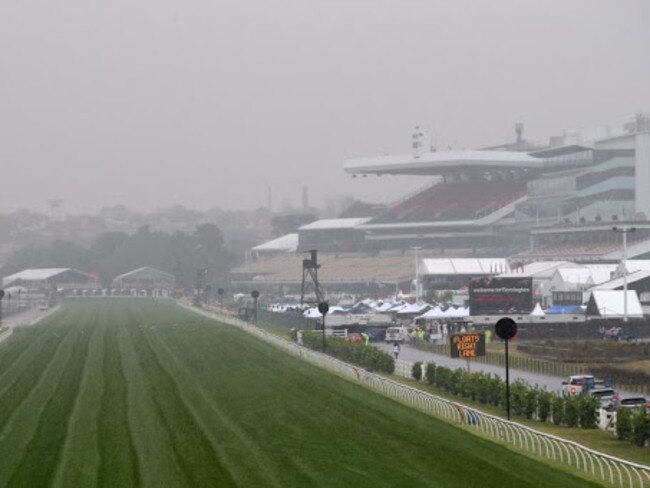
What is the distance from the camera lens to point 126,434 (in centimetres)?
2716

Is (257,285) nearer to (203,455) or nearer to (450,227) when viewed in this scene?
(450,227)

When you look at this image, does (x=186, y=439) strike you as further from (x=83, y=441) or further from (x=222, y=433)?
(x=83, y=441)

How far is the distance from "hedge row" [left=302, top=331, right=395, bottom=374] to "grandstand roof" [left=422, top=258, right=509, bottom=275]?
185ft

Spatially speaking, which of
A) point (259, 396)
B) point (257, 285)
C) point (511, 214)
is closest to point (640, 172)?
point (511, 214)

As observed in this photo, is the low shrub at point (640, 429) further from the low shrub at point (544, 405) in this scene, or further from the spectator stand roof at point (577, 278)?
the spectator stand roof at point (577, 278)

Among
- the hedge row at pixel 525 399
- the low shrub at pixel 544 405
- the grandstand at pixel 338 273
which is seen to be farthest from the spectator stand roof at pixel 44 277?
the low shrub at pixel 544 405

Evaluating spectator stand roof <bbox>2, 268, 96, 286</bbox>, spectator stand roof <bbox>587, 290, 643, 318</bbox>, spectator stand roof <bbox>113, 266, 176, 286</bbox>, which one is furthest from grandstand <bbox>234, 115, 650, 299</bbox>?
spectator stand roof <bbox>587, 290, 643, 318</bbox>

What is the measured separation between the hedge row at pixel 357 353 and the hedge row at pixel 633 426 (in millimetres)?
20446

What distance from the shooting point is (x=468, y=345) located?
1748 inches

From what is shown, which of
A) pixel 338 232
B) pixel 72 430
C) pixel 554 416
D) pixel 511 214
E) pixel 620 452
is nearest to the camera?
pixel 620 452

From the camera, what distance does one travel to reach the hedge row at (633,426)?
88.9 ft

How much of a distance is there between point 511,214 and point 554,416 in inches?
5485

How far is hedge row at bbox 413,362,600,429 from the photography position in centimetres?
3059

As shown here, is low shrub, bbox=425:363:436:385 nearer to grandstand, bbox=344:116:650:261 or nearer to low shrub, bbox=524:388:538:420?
low shrub, bbox=524:388:538:420
